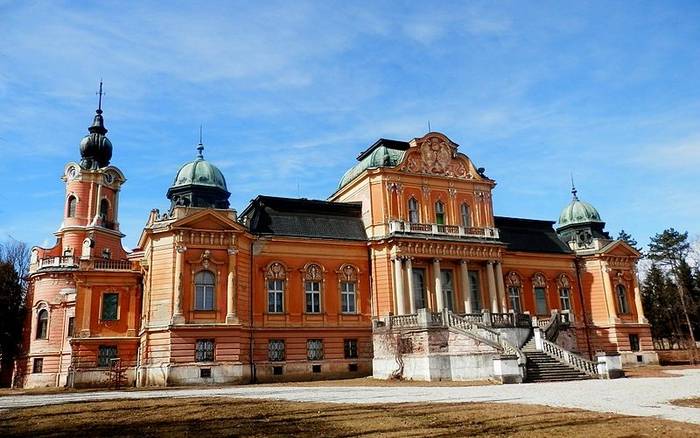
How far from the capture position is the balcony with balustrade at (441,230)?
1436 inches

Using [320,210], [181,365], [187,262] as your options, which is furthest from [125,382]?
[320,210]

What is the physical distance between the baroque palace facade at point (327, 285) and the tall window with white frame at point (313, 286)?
86mm

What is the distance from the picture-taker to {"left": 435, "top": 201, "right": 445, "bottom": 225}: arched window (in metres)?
39.4

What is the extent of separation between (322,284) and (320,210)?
206 inches

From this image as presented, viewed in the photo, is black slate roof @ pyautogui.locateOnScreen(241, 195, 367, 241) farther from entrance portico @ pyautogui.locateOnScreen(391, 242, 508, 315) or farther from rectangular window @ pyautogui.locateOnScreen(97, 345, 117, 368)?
rectangular window @ pyautogui.locateOnScreen(97, 345, 117, 368)

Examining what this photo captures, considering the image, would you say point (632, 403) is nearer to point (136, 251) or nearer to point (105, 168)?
point (136, 251)

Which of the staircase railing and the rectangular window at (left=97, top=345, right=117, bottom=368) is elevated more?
the rectangular window at (left=97, top=345, right=117, bottom=368)

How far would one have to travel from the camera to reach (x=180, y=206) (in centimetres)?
3328

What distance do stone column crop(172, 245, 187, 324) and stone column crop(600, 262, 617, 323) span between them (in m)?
32.6

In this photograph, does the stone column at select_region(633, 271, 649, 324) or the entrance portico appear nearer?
the entrance portico

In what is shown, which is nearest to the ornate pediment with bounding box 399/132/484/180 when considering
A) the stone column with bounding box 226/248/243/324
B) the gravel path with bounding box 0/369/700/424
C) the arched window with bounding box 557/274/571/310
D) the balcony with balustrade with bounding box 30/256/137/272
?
the arched window with bounding box 557/274/571/310

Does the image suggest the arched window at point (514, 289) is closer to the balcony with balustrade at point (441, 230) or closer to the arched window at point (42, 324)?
the balcony with balustrade at point (441, 230)

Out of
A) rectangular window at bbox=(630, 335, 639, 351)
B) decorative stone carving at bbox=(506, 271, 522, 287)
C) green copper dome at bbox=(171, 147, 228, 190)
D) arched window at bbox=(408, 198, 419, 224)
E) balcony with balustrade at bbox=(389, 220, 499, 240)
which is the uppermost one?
green copper dome at bbox=(171, 147, 228, 190)

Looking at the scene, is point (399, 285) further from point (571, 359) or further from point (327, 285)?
point (571, 359)
